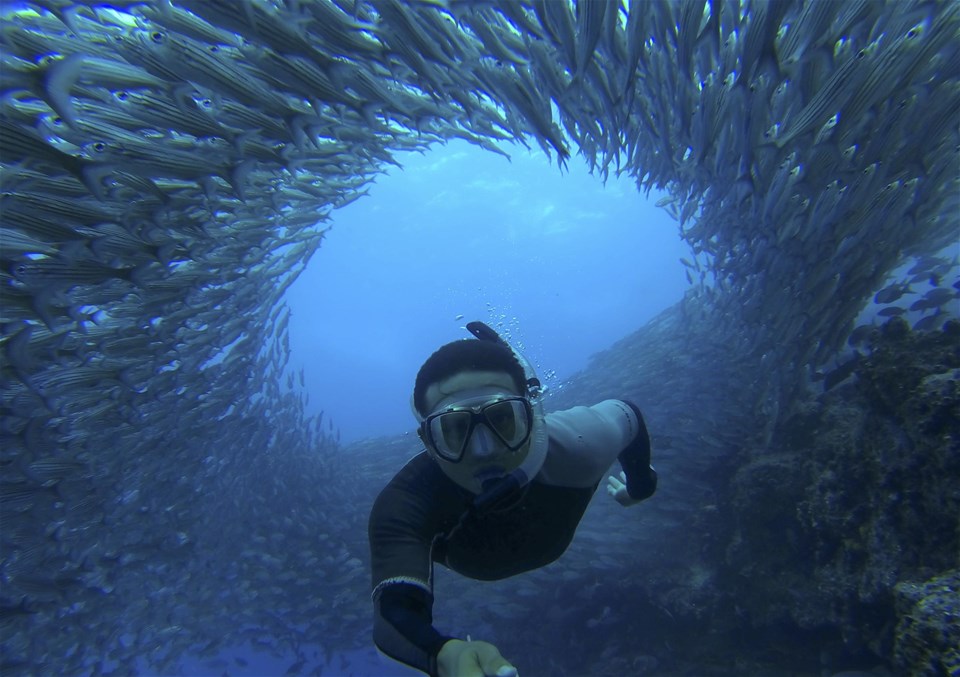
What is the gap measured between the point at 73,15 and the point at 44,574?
30.5 ft

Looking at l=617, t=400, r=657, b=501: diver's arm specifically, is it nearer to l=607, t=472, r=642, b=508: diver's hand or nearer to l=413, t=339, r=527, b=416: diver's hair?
l=607, t=472, r=642, b=508: diver's hand

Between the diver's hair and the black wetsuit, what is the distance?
357 millimetres

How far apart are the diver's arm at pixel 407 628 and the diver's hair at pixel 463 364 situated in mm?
1041

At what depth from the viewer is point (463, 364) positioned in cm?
270

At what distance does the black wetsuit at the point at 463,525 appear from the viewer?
1.82 metres

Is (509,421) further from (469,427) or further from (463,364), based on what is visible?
(463,364)

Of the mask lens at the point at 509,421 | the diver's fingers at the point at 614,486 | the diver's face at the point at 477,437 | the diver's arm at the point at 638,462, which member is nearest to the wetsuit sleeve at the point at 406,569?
the diver's face at the point at 477,437

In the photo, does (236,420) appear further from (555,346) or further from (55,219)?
(555,346)

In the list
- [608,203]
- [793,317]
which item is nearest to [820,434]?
[793,317]

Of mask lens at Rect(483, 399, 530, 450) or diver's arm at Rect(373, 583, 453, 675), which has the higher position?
mask lens at Rect(483, 399, 530, 450)

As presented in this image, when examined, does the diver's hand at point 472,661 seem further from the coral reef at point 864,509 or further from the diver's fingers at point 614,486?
the coral reef at point 864,509

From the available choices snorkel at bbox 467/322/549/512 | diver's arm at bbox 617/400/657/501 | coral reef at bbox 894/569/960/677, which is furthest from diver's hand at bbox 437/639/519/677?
coral reef at bbox 894/569/960/677

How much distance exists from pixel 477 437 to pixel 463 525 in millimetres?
460

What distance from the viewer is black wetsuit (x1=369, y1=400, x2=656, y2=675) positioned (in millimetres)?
1816
